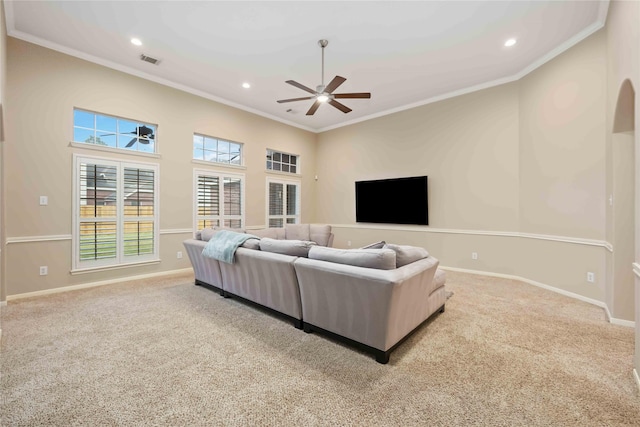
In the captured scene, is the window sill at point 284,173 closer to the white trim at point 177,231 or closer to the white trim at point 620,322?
the white trim at point 177,231

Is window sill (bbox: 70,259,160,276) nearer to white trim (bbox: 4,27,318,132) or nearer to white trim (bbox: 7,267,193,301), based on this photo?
white trim (bbox: 7,267,193,301)

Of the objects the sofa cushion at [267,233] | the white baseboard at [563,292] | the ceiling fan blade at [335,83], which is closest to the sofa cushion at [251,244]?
the sofa cushion at [267,233]

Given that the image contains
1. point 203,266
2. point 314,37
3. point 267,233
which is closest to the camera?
point 314,37

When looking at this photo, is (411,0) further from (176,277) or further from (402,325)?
(176,277)

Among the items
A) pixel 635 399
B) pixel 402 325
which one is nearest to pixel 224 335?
pixel 402 325

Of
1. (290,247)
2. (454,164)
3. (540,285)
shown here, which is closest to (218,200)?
(290,247)

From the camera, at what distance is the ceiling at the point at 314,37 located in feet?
10.1

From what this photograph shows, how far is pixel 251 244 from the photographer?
3.19 meters

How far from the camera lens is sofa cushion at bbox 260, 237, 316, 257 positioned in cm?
274

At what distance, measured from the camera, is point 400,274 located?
2053 mm

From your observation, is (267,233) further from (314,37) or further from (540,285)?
(540,285)

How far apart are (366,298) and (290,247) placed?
40.3 inches

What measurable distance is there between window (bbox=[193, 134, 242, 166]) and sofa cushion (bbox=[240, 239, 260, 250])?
2.98 meters

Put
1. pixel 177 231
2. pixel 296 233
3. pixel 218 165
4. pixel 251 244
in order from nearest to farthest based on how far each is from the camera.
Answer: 1. pixel 251 244
2. pixel 177 231
3. pixel 218 165
4. pixel 296 233
